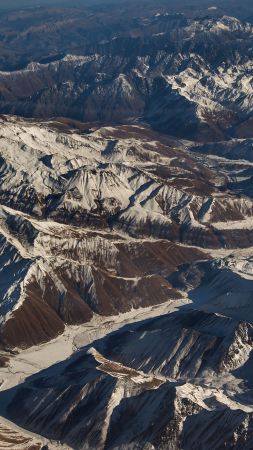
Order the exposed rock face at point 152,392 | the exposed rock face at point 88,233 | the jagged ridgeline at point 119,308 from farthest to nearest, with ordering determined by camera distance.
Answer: the exposed rock face at point 88,233
the jagged ridgeline at point 119,308
the exposed rock face at point 152,392

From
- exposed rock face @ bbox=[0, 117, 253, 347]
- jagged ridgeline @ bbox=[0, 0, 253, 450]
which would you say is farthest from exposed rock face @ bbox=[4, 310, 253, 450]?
exposed rock face @ bbox=[0, 117, 253, 347]

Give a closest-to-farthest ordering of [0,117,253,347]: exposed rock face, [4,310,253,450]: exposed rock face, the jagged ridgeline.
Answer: [4,310,253,450]: exposed rock face < the jagged ridgeline < [0,117,253,347]: exposed rock face

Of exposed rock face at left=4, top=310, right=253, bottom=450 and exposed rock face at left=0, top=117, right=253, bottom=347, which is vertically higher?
exposed rock face at left=4, top=310, right=253, bottom=450

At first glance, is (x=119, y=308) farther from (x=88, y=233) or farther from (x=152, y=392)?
(x=152, y=392)

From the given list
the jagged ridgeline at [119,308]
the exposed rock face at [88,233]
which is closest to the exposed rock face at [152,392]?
the jagged ridgeline at [119,308]

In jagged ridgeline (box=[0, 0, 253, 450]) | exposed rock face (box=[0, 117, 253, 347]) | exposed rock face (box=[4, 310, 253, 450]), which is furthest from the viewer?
exposed rock face (box=[0, 117, 253, 347])

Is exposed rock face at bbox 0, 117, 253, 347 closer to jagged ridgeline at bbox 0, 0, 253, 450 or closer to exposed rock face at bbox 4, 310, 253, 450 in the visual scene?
jagged ridgeline at bbox 0, 0, 253, 450

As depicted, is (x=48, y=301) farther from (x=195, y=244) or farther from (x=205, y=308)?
(x=195, y=244)

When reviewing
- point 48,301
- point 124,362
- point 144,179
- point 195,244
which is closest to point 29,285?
point 48,301

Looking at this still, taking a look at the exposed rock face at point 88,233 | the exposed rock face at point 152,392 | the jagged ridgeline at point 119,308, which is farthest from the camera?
the exposed rock face at point 88,233

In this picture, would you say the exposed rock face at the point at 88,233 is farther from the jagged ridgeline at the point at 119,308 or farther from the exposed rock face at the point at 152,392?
the exposed rock face at the point at 152,392

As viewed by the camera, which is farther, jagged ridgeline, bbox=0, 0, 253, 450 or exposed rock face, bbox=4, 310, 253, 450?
jagged ridgeline, bbox=0, 0, 253, 450
